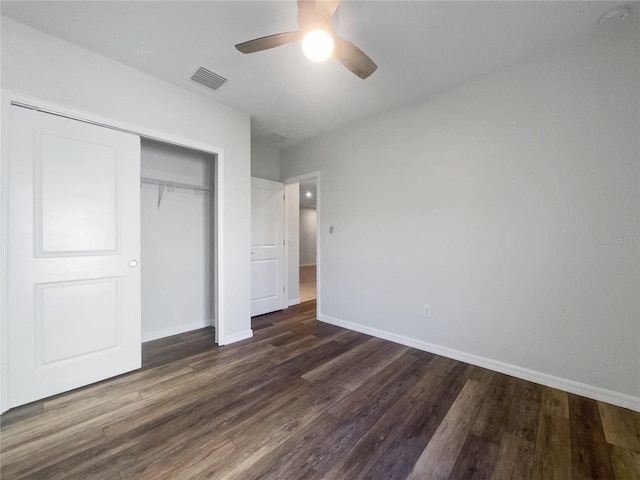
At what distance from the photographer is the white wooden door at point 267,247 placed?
3.92m

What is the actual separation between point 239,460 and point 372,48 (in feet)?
9.65

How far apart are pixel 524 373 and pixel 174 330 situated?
12.2 feet

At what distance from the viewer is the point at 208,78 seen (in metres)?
2.42

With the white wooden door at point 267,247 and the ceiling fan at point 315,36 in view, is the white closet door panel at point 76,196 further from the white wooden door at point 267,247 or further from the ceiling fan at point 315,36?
the white wooden door at point 267,247

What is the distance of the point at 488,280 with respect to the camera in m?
2.37

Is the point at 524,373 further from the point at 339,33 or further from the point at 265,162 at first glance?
the point at 265,162

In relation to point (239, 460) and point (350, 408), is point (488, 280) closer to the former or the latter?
point (350, 408)

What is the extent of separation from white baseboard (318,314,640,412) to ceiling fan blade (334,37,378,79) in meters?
2.63

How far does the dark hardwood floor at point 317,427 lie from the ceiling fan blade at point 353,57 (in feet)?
7.85

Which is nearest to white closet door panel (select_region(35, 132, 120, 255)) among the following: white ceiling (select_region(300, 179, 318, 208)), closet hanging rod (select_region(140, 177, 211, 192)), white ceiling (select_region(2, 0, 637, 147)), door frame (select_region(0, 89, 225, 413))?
door frame (select_region(0, 89, 225, 413))

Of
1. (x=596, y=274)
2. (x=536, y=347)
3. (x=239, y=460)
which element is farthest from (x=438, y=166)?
(x=239, y=460)

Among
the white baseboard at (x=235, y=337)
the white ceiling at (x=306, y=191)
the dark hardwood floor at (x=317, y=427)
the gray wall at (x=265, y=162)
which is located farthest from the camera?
the white ceiling at (x=306, y=191)

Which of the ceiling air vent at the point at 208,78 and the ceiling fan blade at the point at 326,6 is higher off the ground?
the ceiling air vent at the point at 208,78

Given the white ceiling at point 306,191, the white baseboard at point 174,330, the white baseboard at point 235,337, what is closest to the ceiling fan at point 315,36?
the white baseboard at point 235,337
